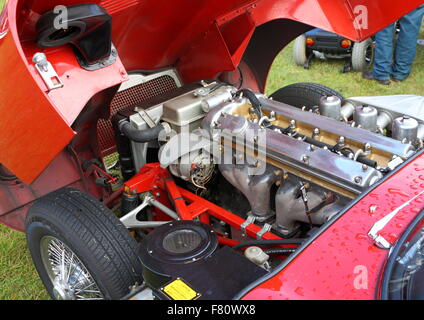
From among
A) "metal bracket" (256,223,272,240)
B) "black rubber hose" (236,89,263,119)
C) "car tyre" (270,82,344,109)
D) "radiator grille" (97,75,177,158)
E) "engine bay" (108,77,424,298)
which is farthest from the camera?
"car tyre" (270,82,344,109)

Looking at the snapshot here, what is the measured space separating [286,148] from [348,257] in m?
0.80

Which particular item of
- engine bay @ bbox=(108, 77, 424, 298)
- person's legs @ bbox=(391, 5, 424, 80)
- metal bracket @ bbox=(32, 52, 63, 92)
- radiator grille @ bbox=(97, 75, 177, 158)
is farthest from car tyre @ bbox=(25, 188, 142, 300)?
person's legs @ bbox=(391, 5, 424, 80)

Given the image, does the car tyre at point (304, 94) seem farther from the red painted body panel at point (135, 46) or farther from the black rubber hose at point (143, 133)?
the black rubber hose at point (143, 133)

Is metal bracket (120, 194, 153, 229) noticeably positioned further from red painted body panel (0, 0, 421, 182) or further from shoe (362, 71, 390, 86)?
shoe (362, 71, 390, 86)

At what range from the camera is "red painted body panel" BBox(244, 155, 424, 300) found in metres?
1.21

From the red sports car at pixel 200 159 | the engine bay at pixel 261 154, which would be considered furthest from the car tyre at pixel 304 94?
the engine bay at pixel 261 154

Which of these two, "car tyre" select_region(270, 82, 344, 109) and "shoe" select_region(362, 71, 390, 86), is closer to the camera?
"car tyre" select_region(270, 82, 344, 109)

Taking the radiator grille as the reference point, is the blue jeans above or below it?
below

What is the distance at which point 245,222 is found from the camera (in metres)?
2.15

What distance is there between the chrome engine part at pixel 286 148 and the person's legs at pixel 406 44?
3.05 m

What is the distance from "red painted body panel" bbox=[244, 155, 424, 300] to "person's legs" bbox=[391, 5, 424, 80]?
402 cm

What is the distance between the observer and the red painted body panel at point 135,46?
5.53 ft

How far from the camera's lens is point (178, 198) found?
2.35 m
